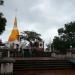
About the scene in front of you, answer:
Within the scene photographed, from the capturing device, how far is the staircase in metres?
14.0

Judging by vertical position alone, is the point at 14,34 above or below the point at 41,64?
above

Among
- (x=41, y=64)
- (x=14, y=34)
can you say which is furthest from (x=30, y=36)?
(x=41, y=64)

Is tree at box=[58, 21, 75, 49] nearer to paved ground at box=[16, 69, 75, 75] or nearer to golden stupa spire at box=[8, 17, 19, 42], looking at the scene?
golden stupa spire at box=[8, 17, 19, 42]

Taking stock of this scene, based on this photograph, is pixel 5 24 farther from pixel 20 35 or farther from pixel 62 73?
pixel 20 35

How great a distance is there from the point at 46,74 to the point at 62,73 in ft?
3.28

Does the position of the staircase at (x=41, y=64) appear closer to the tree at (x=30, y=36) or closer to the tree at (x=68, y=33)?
the tree at (x=68, y=33)

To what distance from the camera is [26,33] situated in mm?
58438

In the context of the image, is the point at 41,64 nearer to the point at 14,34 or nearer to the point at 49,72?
the point at 49,72

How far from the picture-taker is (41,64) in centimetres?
1462

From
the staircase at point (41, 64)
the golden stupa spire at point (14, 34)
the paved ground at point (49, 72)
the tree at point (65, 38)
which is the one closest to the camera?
the paved ground at point (49, 72)

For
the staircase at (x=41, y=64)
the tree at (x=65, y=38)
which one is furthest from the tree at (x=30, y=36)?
the staircase at (x=41, y=64)

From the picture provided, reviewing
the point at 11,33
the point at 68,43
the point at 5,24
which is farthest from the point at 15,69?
the point at 11,33

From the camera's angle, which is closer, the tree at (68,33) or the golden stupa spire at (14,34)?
the tree at (68,33)

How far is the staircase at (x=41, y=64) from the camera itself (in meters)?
14.0
